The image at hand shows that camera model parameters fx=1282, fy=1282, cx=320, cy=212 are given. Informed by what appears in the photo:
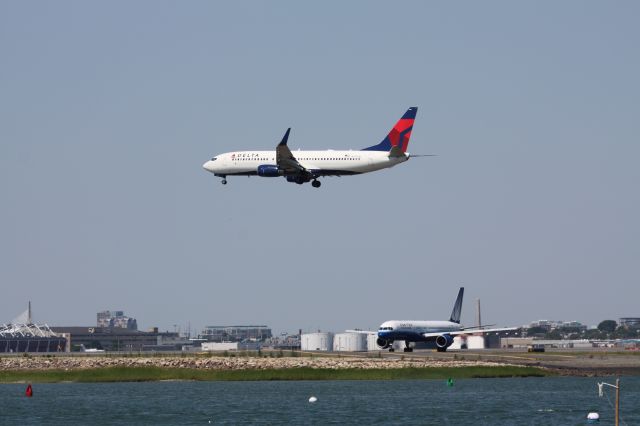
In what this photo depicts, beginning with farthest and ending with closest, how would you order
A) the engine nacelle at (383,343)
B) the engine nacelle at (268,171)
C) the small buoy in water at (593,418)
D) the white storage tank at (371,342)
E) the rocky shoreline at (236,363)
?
the white storage tank at (371,342)
the engine nacelle at (383,343)
the engine nacelle at (268,171)
the rocky shoreline at (236,363)
the small buoy in water at (593,418)

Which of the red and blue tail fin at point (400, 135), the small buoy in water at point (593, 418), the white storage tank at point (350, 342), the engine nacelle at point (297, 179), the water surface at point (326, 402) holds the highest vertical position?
the red and blue tail fin at point (400, 135)

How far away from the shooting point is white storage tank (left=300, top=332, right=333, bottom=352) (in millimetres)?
195000

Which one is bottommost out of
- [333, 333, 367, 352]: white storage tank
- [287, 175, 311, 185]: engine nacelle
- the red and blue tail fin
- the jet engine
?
the jet engine

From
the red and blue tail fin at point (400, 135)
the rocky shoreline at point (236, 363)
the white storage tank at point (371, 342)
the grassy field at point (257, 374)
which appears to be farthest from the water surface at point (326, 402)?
the white storage tank at point (371, 342)

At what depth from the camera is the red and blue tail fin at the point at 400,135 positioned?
15212 cm

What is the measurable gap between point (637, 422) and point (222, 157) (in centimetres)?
8213

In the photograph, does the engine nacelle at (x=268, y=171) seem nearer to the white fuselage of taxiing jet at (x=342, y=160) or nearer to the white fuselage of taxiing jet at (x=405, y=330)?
the white fuselage of taxiing jet at (x=342, y=160)

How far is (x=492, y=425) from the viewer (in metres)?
86.1

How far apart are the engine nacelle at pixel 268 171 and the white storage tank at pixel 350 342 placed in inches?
1967

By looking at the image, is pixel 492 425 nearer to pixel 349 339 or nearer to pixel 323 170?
pixel 323 170

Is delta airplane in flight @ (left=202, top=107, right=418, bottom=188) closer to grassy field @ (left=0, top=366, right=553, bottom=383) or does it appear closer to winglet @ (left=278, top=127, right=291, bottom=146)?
winglet @ (left=278, top=127, right=291, bottom=146)

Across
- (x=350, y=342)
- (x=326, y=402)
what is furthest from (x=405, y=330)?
(x=326, y=402)

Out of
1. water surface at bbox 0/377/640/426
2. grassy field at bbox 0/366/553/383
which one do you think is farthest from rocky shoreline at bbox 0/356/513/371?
water surface at bbox 0/377/640/426

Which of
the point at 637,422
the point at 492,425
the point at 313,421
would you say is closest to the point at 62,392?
the point at 313,421
